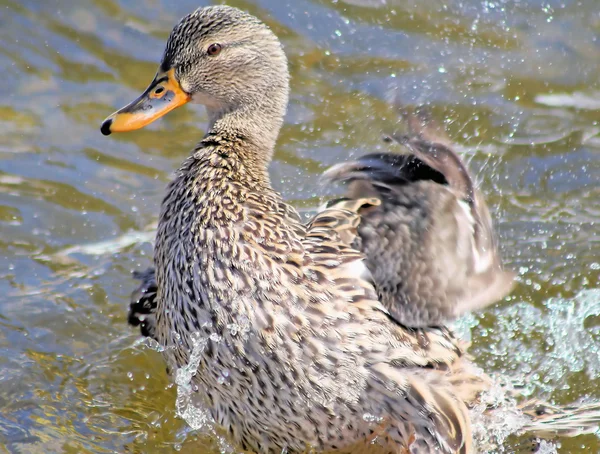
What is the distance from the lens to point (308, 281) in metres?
3.97

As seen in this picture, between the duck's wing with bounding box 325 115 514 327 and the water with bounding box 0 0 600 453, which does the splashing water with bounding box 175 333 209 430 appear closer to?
the water with bounding box 0 0 600 453

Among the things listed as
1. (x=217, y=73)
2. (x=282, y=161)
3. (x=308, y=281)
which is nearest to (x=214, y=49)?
(x=217, y=73)

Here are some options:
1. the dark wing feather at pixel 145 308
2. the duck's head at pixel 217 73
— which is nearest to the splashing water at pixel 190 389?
the dark wing feather at pixel 145 308

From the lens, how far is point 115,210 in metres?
6.24

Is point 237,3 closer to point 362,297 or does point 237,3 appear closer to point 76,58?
point 76,58

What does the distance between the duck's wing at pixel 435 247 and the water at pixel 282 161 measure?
0.54m

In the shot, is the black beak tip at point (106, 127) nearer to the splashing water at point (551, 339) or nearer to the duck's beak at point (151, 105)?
the duck's beak at point (151, 105)

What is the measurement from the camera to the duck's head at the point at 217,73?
171 inches

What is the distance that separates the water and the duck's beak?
3.61 feet

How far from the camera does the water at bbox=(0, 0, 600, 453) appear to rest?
4.99 metres

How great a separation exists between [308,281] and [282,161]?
2.78m

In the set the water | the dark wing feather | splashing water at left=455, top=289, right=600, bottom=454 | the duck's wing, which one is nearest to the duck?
the duck's wing

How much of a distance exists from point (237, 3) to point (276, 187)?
2.10 meters

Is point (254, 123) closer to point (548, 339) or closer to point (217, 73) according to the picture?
point (217, 73)
